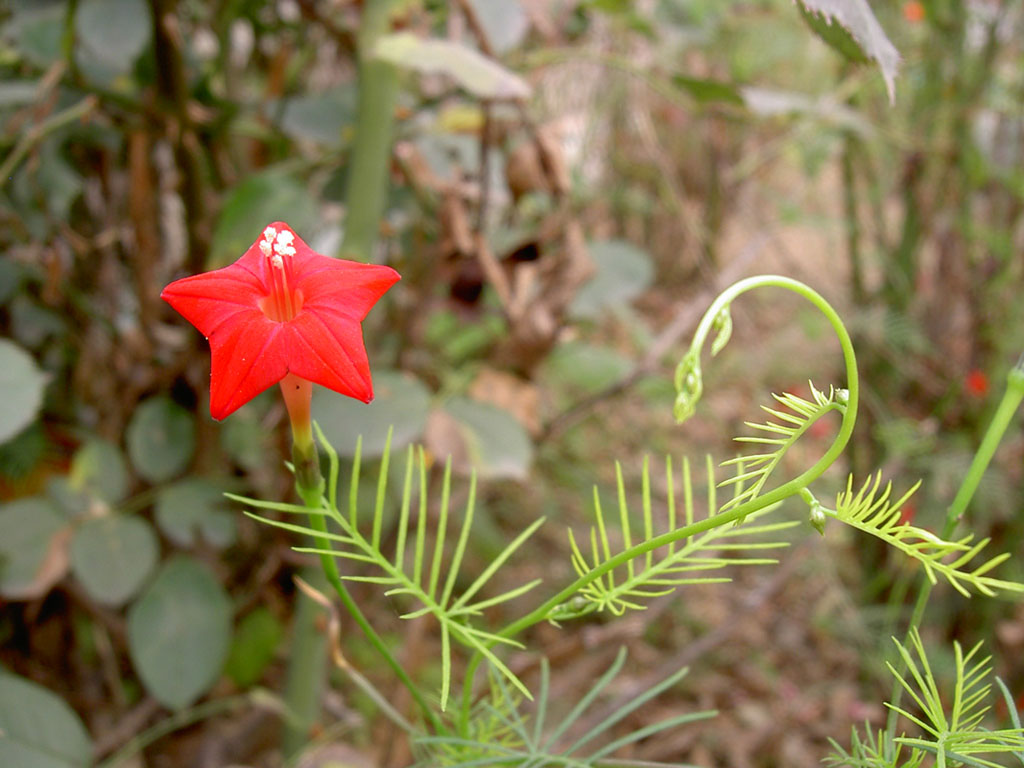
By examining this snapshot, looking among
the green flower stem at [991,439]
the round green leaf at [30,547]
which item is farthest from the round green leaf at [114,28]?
the green flower stem at [991,439]

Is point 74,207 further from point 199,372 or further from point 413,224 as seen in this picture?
point 413,224

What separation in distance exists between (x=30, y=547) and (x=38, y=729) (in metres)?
0.22

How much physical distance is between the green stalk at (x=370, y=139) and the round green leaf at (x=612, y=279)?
0.27 m

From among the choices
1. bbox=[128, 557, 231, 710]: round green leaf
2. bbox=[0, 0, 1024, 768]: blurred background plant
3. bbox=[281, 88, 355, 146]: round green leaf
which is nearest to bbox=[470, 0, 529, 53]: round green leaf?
bbox=[0, 0, 1024, 768]: blurred background plant

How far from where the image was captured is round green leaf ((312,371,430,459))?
2.10 ft

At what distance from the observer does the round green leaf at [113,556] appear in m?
0.68

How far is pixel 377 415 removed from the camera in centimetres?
67

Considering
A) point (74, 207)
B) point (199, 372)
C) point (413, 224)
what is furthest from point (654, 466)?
point (74, 207)

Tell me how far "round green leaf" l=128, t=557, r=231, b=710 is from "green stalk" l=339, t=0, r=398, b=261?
35 cm

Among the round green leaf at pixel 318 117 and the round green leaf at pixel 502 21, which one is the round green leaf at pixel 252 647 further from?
the round green leaf at pixel 502 21

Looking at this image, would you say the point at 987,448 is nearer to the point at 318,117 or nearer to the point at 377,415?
the point at 377,415

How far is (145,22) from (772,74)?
1589 mm

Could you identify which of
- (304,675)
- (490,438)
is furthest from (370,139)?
(304,675)

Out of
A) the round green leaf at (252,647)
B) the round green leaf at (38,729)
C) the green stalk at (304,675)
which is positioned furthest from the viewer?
the round green leaf at (252,647)
